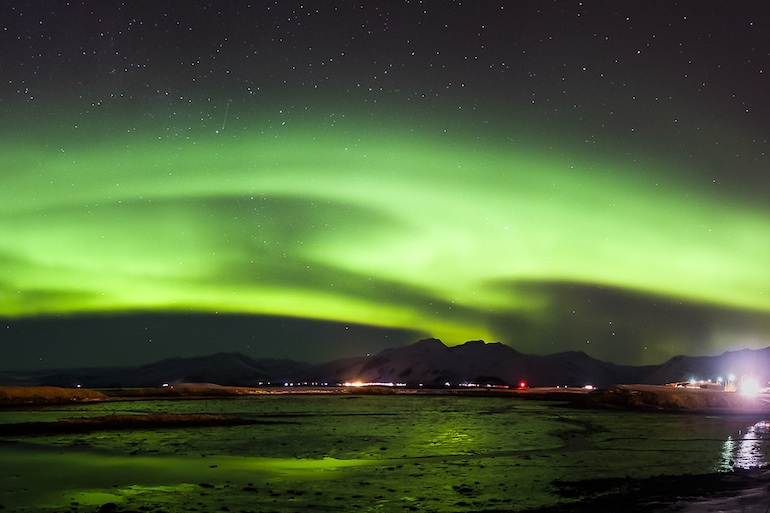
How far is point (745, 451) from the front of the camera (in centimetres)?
3275

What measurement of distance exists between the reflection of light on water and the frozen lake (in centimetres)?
5

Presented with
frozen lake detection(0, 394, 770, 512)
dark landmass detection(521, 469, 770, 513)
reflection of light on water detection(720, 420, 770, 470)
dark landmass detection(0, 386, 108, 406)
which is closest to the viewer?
dark landmass detection(521, 469, 770, 513)

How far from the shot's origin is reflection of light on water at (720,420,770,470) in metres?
27.5

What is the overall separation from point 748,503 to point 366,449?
1807cm

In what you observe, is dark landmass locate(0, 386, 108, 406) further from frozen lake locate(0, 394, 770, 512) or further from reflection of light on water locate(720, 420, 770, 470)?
reflection of light on water locate(720, 420, 770, 470)

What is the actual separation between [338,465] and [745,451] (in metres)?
18.4

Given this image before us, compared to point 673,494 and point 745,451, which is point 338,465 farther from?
point 745,451

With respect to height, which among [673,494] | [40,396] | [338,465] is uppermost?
[673,494]

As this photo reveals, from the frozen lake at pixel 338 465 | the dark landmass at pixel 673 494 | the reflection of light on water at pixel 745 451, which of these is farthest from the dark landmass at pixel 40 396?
the dark landmass at pixel 673 494

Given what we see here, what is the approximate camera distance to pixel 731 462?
28234mm

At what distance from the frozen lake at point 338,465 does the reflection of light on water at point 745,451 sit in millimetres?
49

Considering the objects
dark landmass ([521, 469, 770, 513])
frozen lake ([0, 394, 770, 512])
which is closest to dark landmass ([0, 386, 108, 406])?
frozen lake ([0, 394, 770, 512])

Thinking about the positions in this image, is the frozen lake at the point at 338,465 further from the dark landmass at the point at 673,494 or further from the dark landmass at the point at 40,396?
the dark landmass at the point at 40,396

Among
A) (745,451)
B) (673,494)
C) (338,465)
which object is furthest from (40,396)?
(673,494)
